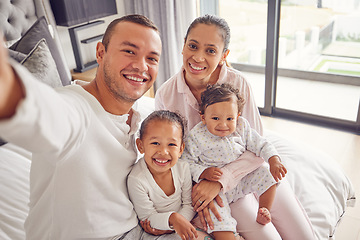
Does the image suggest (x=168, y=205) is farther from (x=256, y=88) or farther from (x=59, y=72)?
(x=256, y=88)

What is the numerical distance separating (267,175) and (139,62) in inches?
27.4

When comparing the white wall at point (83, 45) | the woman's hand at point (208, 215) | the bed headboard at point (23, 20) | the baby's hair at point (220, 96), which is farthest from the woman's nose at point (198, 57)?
the white wall at point (83, 45)

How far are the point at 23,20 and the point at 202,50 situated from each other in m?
1.53

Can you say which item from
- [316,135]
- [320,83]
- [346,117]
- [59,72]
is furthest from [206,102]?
[320,83]

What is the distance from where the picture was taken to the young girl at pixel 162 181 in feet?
3.39

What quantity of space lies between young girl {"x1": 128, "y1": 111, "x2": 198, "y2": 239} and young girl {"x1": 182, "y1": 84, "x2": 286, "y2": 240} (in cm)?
10

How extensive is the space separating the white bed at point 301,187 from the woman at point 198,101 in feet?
0.44

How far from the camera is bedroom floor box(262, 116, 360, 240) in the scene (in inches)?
72.1

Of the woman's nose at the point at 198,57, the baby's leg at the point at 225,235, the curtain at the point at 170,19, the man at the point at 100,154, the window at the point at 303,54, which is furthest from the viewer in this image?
the curtain at the point at 170,19

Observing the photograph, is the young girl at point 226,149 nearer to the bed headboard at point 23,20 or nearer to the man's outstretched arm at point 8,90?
the man's outstretched arm at point 8,90

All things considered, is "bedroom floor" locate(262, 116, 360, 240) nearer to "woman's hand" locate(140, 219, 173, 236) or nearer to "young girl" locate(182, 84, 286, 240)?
"young girl" locate(182, 84, 286, 240)

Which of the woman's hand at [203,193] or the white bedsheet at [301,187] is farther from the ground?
the woman's hand at [203,193]

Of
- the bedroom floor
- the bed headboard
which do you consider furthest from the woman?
the bed headboard

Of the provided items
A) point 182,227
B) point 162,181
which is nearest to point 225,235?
point 182,227
